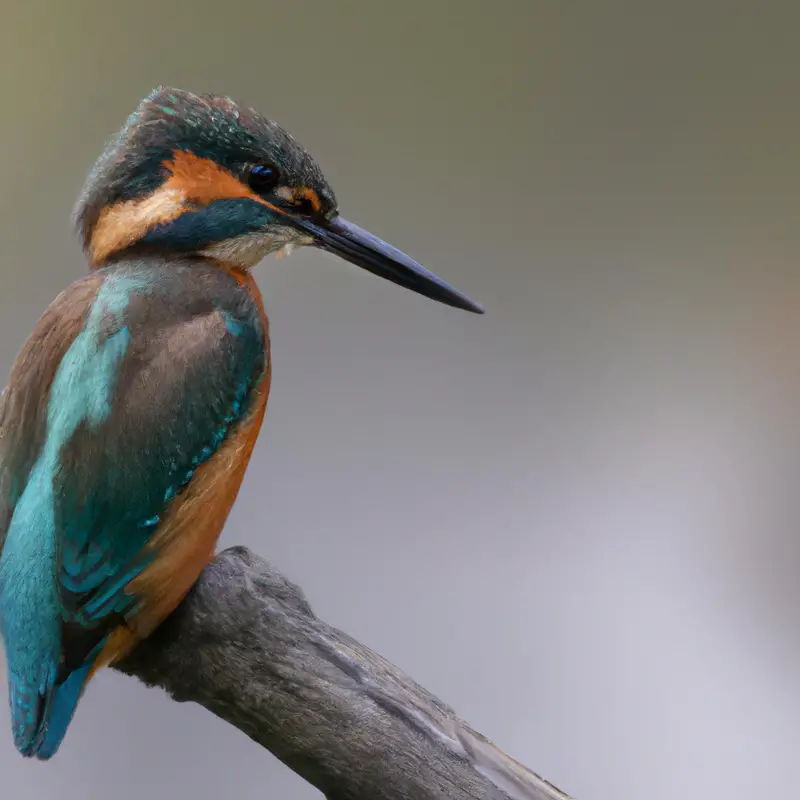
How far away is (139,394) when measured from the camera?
71 centimetres

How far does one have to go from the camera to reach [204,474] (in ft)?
2.42

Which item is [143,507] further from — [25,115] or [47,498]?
[25,115]

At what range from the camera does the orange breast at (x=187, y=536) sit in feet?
2.38

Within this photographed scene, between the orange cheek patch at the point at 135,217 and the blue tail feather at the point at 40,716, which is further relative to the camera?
the orange cheek patch at the point at 135,217

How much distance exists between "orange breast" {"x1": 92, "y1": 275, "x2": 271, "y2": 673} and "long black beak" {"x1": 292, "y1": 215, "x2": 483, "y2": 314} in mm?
177

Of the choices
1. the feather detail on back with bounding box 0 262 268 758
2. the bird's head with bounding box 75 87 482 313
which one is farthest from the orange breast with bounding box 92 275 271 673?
the bird's head with bounding box 75 87 482 313

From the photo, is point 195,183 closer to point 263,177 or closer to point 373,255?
point 263,177

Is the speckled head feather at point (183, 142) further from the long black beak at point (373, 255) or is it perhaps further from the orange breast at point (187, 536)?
the orange breast at point (187, 536)

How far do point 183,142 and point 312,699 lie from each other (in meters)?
0.53

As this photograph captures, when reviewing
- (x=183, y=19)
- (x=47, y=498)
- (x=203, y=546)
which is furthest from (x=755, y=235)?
(x=47, y=498)

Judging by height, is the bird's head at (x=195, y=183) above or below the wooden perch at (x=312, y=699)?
above

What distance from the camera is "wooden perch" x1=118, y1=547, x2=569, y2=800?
76cm

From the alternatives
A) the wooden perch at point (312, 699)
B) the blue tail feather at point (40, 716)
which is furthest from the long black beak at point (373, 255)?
the blue tail feather at point (40, 716)

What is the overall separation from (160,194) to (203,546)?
1.08ft
